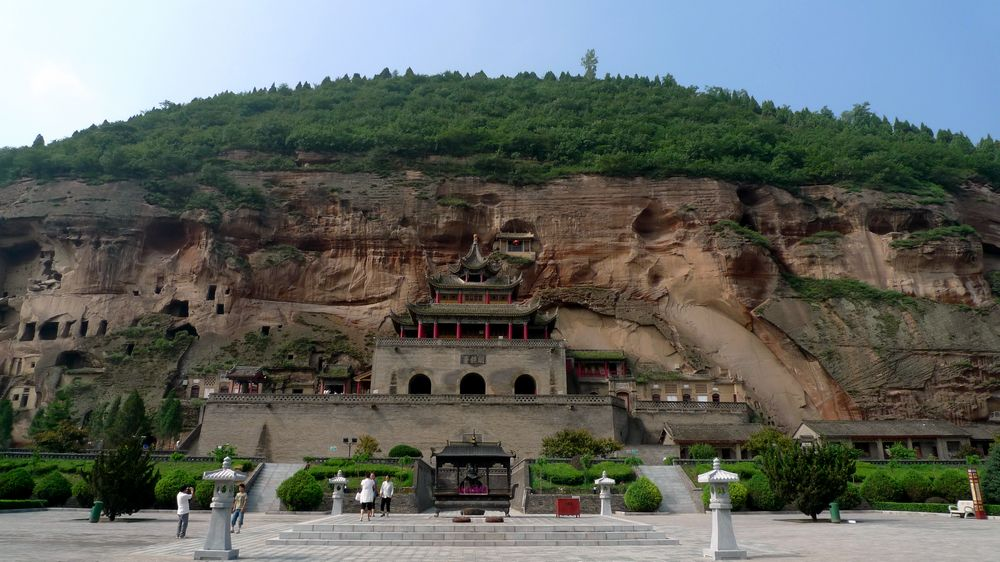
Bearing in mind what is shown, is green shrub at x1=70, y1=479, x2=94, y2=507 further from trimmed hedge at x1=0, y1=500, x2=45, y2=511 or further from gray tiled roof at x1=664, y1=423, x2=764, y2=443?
gray tiled roof at x1=664, y1=423, x2=764, y2=443

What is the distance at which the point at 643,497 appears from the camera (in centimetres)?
2252

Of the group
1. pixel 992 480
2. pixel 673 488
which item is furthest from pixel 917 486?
pixel 673 488

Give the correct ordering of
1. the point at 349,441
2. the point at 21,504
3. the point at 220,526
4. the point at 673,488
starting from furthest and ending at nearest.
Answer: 1. the point at 349,441
2. the point at 673,488
3. the point at 21,504
4. the point at 220,526

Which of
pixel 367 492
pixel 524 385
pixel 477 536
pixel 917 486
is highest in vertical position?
pixel 524 385

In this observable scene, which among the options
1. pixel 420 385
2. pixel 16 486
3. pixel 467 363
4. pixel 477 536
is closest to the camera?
pixel 477 536

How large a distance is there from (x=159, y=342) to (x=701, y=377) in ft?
A: 117

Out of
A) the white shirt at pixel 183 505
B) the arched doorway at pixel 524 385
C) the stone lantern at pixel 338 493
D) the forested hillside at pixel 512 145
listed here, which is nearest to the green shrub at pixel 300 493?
the stone lantern at pixel 338 493

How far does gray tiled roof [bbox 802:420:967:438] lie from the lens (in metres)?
34.1

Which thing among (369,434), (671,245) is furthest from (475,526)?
(671,245)

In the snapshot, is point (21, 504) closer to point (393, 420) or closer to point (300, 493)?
point (300, 493)

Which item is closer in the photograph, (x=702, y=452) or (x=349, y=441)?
(x=702, y=452)

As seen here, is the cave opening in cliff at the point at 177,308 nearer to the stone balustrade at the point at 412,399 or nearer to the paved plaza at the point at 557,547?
the stone balustrade at the point at 412,399

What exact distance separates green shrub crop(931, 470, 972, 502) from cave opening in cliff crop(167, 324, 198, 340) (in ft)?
142

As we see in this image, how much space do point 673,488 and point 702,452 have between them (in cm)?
656
